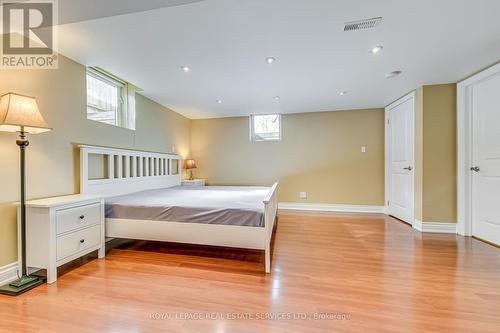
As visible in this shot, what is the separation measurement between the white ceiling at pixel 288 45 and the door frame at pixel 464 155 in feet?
0.82

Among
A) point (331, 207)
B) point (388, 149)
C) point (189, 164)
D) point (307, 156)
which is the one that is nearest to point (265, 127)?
point (307, 156)

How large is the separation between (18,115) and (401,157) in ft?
16.3

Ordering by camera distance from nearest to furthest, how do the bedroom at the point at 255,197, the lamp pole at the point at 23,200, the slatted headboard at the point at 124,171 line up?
the bedroom at the point at 255,197 < the lamp pole at the point at 23,200 < the slatted headboard at the point at 124,171

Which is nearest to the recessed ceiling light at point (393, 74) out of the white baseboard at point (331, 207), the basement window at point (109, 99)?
the white baseboard at point (331, 207)

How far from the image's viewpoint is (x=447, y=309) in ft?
4.81

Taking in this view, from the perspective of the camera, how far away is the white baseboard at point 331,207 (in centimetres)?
454

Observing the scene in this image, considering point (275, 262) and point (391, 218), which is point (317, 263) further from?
point (391, 218)

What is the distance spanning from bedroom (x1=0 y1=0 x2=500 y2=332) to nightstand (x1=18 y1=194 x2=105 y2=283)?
0.6 inches

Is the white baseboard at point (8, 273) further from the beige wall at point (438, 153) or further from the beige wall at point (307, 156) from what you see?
the beige wall at point (438, 153)

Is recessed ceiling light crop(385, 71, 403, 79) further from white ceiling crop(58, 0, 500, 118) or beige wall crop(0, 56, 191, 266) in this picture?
beige wall crop(0, 56, 191, 266)

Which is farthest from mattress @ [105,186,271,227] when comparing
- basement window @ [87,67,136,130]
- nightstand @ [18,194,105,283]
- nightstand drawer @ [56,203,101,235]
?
basement window @ [87,67,136,130]

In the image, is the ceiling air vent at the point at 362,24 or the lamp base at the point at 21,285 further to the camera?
the ceiling air vent at the point at 362,24

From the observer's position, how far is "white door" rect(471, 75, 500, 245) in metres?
2.65

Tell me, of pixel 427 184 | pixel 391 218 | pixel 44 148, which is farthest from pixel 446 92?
pixel 44 148
